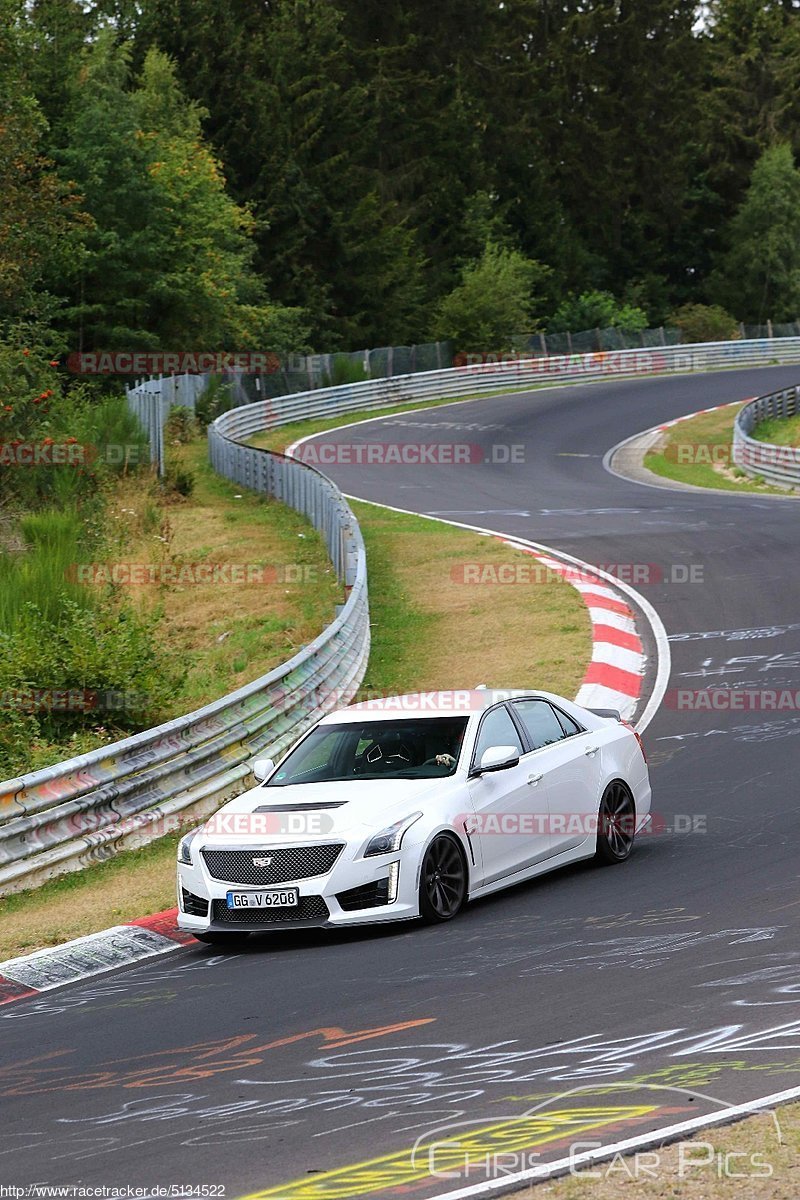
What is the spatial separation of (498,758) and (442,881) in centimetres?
89

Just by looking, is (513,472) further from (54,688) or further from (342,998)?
(342,998)

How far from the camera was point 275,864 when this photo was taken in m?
10.1

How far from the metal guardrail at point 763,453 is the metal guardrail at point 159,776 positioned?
20557 mm

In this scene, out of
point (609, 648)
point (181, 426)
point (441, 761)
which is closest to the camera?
point (441, 761)

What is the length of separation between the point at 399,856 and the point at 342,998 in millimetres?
1469

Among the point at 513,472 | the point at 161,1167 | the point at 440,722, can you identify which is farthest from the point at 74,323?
the point at 161,1167

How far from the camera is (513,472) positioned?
40375 millimetres

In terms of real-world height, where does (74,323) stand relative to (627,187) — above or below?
below
